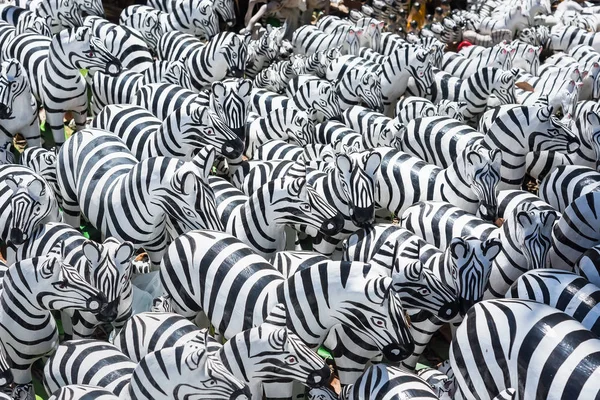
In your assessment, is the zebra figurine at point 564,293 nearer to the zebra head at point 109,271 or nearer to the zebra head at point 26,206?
the zebra head at point 109,271

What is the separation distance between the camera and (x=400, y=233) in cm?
489

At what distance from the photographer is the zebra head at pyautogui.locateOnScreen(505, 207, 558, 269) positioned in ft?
15.6

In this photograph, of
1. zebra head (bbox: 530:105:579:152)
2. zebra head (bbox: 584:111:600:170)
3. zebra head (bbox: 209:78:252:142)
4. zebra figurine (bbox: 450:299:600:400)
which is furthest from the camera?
zebra head (bbox: 584:111:600:170)

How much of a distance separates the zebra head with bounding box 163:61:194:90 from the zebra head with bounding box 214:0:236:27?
261cm

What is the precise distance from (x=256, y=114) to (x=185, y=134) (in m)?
1.42

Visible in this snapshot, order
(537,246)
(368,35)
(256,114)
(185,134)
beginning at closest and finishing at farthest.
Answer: (537,246) < (185,134) < (256,114) < (368,35)

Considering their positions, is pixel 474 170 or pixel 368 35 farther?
pixel 368 35

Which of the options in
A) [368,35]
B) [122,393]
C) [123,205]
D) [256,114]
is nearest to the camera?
[122,393]

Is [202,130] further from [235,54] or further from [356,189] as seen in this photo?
[235,54]

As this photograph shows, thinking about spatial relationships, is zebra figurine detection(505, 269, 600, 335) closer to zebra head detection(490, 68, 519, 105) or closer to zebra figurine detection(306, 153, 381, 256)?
zebra figurine detection(306, 153, 381, 256)

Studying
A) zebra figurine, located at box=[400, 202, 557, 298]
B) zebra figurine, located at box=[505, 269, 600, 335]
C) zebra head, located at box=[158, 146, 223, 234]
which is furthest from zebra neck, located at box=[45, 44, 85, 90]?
zebra figurine, located at box=[505, 269, 600, 335]

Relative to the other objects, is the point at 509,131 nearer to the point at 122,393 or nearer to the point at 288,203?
the point at 288,203

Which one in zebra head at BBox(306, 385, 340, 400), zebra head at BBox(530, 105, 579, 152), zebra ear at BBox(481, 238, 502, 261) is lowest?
zebra head at BBox(306, 385, 340, 400)

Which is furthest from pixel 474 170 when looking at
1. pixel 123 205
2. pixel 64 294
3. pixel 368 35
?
pixel 368 35
